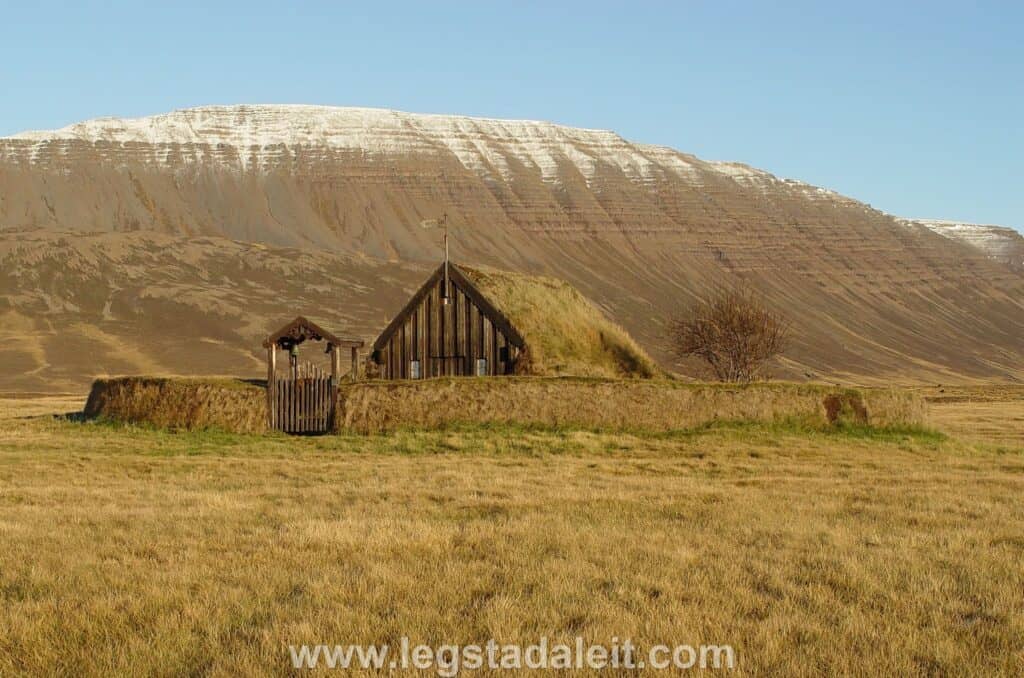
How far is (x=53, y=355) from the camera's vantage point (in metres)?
121

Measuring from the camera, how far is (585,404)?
105ft

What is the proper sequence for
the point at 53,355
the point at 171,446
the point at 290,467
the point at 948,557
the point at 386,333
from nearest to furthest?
the point at 948,557 → the point at 290,467 → the point at 171,446 → the point at 386,333 → the point at 53,355

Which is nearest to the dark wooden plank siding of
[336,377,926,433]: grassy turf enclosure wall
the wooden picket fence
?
[336,377,926,433]: grassy turf enclosure wall

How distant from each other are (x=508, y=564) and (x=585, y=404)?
A: 2077 cm

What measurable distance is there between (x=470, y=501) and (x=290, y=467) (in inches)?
329

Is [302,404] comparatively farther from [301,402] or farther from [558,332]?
[558,332]

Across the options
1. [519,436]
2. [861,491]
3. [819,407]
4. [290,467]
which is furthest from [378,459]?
[819,407]

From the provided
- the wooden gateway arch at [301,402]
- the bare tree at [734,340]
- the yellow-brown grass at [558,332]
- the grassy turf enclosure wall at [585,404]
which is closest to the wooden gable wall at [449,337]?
the yellow-brown grass at [558,332]

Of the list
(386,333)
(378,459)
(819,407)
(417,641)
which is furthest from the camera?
(386,333)

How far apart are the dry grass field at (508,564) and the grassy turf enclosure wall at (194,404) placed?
9.75 metres

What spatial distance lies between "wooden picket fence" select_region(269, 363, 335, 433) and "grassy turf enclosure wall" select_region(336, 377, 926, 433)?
756 millimetres

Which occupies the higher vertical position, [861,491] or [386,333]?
[386,333]

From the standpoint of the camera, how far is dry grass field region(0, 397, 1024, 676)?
8234 millimetres

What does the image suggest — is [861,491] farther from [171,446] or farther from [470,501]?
[171,446]
